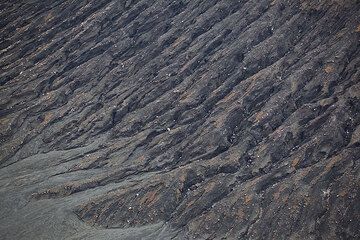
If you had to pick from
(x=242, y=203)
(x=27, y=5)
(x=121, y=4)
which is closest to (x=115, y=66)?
(x=121, y=4)

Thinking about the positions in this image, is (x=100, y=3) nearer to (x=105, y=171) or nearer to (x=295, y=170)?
(x=105, y=171)

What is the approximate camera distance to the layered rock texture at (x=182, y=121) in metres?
29.4

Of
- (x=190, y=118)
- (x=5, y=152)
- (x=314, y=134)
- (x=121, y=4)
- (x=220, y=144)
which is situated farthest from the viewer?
(x=121, y=4)

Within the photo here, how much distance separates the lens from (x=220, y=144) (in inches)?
1359

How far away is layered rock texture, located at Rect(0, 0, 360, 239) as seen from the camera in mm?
29406

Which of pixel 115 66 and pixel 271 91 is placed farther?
pixel 115 66

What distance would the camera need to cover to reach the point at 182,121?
38.0 meters

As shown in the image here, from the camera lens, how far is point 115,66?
151 feet

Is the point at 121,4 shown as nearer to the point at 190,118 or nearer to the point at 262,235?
the point at 190,118

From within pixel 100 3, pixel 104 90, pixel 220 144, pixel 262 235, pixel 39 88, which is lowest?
pixel 262 235

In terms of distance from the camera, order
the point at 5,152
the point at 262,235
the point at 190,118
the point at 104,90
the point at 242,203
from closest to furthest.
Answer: the point at 262,235, the point at 242,203, the point at 190,118, the point at 5,152, the point at 104,90

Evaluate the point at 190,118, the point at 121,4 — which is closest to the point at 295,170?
the point at 190,118

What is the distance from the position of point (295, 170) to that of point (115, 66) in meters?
23.0

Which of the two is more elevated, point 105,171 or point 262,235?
point 105,171
